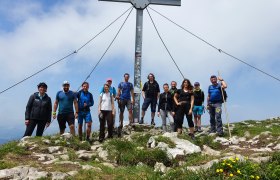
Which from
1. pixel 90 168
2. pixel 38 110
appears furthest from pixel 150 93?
pixel 90 168

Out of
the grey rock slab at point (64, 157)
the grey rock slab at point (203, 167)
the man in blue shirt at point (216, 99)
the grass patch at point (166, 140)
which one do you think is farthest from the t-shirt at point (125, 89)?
the grey rock slab at point (203, 167)

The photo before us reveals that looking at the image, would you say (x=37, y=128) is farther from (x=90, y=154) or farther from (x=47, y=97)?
(x=90, y=154)

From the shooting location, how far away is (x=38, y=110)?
12.8 m

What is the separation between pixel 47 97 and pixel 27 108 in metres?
0.82

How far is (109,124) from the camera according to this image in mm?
13664

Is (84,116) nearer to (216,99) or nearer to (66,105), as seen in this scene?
(66,105)

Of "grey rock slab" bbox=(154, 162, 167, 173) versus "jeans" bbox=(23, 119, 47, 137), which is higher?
"jeans" bbox=(23, 119, 47, 137)

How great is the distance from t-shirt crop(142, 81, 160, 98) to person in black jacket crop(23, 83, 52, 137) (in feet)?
16.3

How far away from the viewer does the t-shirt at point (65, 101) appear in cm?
1307

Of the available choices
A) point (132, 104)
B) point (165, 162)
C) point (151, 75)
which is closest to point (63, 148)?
point (165, 162)

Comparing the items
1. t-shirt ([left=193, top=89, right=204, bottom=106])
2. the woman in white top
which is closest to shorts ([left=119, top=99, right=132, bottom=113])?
the woman in white top

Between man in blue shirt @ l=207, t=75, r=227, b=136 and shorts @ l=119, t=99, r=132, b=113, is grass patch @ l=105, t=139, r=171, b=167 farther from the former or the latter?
man in blue shirt @ l=207, t=75, r=227, b=136

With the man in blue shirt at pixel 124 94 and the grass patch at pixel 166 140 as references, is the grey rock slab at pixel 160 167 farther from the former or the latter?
the man in blue shirt at pixel 124 94

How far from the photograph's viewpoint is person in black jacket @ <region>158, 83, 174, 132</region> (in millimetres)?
15570
